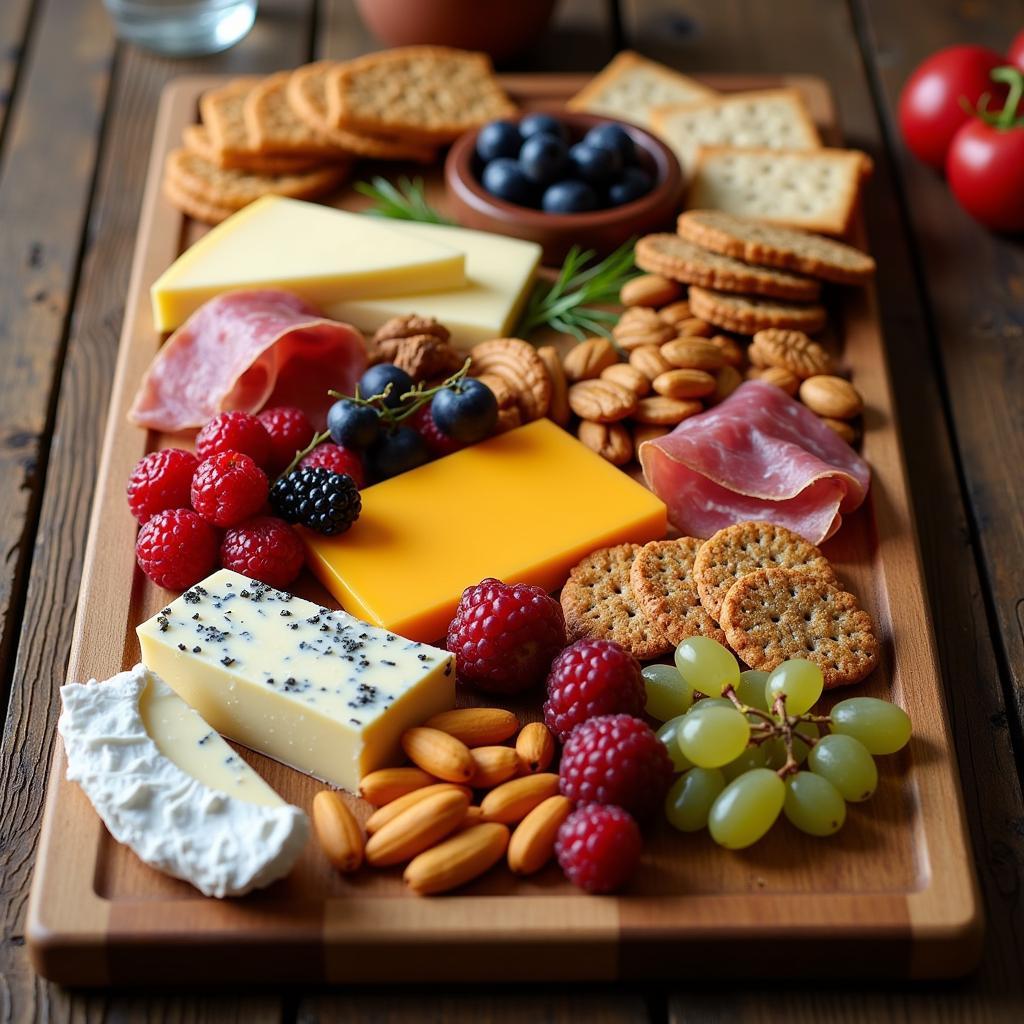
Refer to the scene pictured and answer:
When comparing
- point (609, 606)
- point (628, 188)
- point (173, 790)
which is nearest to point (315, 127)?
point (628, 188)

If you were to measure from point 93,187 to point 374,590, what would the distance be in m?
1.41

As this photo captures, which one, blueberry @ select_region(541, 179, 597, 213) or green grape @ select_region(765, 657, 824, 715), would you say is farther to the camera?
blueberry @ select_region(541, 179, 597, 213)

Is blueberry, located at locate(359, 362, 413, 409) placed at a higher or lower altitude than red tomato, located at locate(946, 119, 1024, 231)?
lower

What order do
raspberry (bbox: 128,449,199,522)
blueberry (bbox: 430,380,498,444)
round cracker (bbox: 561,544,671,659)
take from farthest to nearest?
blueberry (bbox: 430,380,498,444), raspberry (bbox: 128,449,199,522), round cracker (bbox: 561,544,671,659)

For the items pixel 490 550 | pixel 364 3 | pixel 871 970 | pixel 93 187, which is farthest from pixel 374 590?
pixel 364 3

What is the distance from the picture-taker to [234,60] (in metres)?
3.18

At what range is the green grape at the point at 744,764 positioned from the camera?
5.46ft

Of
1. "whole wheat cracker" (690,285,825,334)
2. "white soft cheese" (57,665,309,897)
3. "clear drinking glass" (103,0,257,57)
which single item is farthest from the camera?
"clear drinking glass" (103,0,257,57)

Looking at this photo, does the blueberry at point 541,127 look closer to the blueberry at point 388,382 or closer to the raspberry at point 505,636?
the blueberry at point 388,382

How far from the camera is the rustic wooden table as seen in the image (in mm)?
1555

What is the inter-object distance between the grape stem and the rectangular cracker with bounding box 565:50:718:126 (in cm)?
154

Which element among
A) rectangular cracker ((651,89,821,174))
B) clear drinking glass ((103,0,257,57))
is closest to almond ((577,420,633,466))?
rectangular cracker ((651,89,821,174))

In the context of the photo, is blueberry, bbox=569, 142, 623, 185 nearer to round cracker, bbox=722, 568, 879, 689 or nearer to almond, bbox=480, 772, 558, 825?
round cracker, bbox=722, 568, 879, 689

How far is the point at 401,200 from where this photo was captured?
263 centimetres
